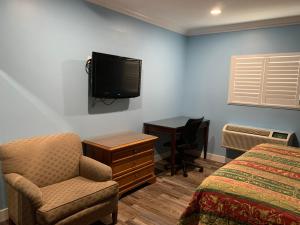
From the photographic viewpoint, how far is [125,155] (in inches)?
112

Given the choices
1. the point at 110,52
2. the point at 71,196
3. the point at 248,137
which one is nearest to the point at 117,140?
the point at 71,196

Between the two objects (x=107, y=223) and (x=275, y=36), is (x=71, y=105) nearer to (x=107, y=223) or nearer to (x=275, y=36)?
(x=107, y=223)

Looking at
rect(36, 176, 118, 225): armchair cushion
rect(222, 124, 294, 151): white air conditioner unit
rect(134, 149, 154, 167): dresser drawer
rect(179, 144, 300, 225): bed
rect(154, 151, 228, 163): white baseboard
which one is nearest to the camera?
rect(179, 144, 300, 225): bed

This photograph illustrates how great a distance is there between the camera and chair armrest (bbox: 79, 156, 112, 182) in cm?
234

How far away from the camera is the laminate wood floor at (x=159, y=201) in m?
2.50

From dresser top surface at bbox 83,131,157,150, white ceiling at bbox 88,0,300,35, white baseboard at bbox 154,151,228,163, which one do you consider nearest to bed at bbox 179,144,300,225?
dresser top surface at bbox 83,131,157,150

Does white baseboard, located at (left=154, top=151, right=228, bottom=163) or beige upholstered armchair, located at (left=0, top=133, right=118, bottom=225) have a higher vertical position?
beige upholstered armchair, located at (left=0, top=133, right=118, bottom=225)

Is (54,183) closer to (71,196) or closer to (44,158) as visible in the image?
(44,158)

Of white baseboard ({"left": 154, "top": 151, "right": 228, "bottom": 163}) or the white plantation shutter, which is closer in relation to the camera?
the white plantation shutter

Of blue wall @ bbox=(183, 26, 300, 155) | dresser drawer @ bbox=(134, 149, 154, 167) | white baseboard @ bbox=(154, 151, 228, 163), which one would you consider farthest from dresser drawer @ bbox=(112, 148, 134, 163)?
blue wall @ bbox=(183, 26, 300, 155)

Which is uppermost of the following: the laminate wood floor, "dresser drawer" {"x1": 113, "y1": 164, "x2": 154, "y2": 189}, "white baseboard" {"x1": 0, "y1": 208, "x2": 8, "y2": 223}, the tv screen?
the tv screen

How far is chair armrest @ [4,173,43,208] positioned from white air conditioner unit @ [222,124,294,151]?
9.96 ft

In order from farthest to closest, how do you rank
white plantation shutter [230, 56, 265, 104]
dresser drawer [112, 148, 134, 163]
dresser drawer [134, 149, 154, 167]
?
1. white plantation shutter [230, 56, 265, 104]
2. dresser drawer [134, 149, 154, 167]
3. dresser drawer [112, 148, 134, 163]

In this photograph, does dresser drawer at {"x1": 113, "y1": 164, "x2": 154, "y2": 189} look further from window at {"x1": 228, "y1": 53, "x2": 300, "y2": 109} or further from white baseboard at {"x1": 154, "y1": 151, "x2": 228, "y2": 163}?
window at {"x1": 228, "y1": 53, "x2": 300, "y2": 109}
